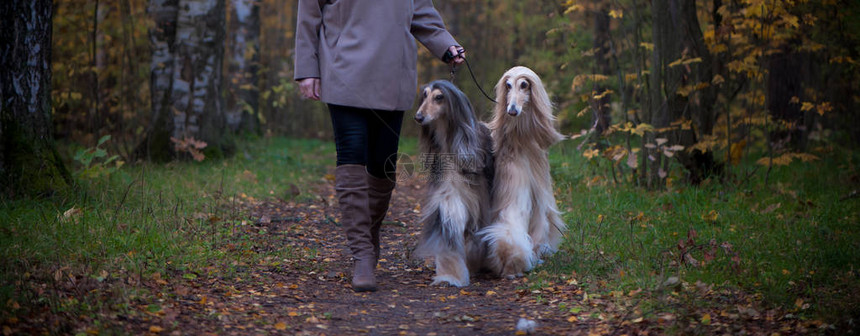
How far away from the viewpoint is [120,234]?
4.49 meters

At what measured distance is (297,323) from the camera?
3531mm

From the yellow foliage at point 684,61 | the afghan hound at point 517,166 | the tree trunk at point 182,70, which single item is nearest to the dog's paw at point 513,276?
the afghan hound at point 517,166

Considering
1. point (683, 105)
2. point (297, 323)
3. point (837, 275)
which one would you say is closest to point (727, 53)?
point (683, 105)

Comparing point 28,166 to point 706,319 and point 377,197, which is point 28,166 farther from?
point 706,319

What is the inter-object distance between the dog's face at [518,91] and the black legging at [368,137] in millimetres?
→ 685

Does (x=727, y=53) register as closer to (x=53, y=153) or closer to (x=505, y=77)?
(x=505, y=77)

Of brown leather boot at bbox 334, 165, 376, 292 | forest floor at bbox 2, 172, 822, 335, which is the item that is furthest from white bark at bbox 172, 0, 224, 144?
brown leather boot at bbox 334, 165, 376, 292

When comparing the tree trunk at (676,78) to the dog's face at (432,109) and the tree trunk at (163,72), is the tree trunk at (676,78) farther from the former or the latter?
the tree trunk at (163,72)

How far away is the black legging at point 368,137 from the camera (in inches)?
165

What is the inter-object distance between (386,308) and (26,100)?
3.37 metres

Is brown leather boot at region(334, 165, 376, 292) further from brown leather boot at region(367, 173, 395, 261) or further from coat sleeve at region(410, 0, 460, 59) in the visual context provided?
coat sleeve at region(410, 0, 460, 59)

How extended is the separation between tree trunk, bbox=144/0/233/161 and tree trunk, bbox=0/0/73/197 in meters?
3.50

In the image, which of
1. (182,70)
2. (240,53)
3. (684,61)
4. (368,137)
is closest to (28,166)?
(368,137)

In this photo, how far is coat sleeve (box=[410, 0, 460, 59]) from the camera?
14.9ft
